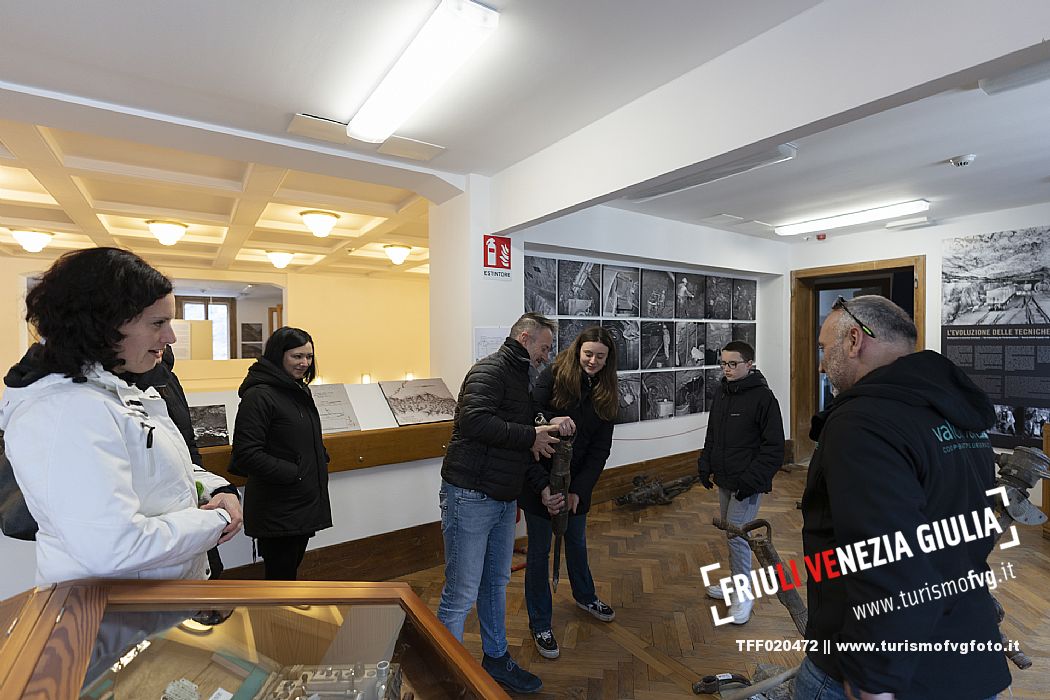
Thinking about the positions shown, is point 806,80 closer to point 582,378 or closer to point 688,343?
point 582,378

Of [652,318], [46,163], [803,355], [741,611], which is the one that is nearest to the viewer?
[741,611]

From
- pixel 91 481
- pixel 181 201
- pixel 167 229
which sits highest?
pixel 181 201

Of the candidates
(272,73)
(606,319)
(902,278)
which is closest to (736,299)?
(902,278)

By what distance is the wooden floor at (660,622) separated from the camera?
104 inches

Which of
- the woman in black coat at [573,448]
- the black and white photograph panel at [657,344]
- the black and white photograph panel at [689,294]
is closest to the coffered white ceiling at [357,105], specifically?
the black and white photograph panel at [689,294]

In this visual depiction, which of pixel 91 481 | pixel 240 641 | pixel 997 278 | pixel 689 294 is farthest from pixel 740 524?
pixel 997 278

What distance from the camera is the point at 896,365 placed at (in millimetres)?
1402

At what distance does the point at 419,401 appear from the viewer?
13.8ft

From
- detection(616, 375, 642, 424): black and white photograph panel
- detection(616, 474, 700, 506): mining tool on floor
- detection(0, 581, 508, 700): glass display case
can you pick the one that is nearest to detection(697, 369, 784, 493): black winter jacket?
detection(616, 474, 700, 506): mining tool on floor

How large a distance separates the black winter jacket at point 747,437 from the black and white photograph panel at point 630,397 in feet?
7.23

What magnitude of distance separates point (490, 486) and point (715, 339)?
5.11 meters

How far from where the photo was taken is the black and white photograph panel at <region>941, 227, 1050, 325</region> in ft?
16.3

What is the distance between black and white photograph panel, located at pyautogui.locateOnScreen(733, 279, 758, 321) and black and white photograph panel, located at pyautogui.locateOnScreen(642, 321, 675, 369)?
133 centimetres

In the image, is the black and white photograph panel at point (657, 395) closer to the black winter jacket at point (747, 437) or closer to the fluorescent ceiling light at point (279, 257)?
the black winter jacket at point (747, 437)
